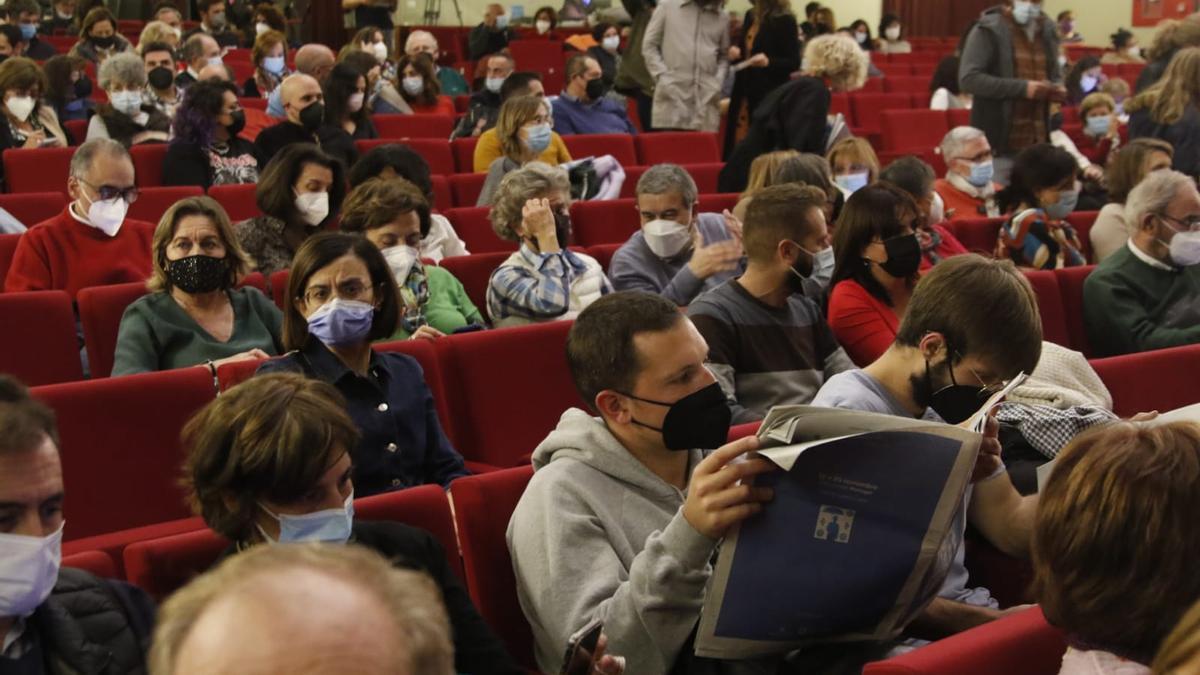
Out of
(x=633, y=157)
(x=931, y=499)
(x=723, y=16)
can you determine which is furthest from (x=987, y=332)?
(x=723, y=16)

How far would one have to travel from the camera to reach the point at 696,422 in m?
2.28

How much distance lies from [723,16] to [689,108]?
54cm

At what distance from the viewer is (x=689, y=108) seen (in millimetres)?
7672

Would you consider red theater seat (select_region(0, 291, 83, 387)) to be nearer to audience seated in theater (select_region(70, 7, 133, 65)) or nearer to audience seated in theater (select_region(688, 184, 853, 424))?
audience seated in theater (select_region(688, 184, 853, 424))

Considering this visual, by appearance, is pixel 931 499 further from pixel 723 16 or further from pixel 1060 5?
pixel 1060 5

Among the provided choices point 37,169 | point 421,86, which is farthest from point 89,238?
point 421,86

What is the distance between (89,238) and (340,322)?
163 centimetres

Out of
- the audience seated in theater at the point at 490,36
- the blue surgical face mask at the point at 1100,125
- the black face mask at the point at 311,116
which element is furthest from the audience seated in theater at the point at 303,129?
the audience seated in theater at the point at 490,36

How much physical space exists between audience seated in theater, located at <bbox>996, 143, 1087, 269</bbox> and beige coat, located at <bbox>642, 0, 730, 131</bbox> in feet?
8.14

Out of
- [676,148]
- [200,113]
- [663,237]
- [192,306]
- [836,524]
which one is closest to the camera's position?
[836,524]

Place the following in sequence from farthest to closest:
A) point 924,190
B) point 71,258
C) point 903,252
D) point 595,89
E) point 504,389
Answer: point 595,89
point 924,190
point 71,258
point 903,252
point 504,389

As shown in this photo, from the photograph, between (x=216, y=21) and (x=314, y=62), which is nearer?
(x=314, y=62)

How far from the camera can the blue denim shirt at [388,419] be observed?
9.55ft

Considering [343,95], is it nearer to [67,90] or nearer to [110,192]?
[67,90]
